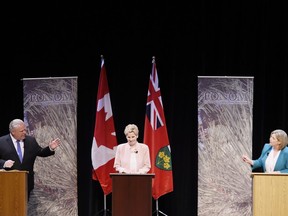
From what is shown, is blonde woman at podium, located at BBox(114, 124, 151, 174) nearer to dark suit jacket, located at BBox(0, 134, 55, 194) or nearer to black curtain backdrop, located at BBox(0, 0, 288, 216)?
dark suit jacket, located at BBox(0, 134, 55, 194)

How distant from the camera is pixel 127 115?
8.46 metres

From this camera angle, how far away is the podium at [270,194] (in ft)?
20.3

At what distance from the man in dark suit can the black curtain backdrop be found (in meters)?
1.29

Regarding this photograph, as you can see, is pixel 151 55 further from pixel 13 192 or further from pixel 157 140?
pixel 13 192

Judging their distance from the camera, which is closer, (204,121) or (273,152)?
(273,152)

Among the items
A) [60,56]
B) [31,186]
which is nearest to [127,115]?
[60,56]

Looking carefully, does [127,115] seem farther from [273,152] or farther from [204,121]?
[273,152]

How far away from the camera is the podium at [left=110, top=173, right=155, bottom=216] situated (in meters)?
6.59

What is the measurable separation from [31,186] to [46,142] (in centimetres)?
96

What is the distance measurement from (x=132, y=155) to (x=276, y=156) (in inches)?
69.7

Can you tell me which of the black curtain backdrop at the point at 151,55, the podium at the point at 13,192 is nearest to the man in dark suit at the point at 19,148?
the podium at the point at 13,192

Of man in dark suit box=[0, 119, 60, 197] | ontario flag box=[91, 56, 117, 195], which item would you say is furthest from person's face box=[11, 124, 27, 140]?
ontario flag box=[91, 56, 117, 195]

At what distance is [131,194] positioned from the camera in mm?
6602

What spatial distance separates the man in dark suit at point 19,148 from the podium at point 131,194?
1.05 metres
